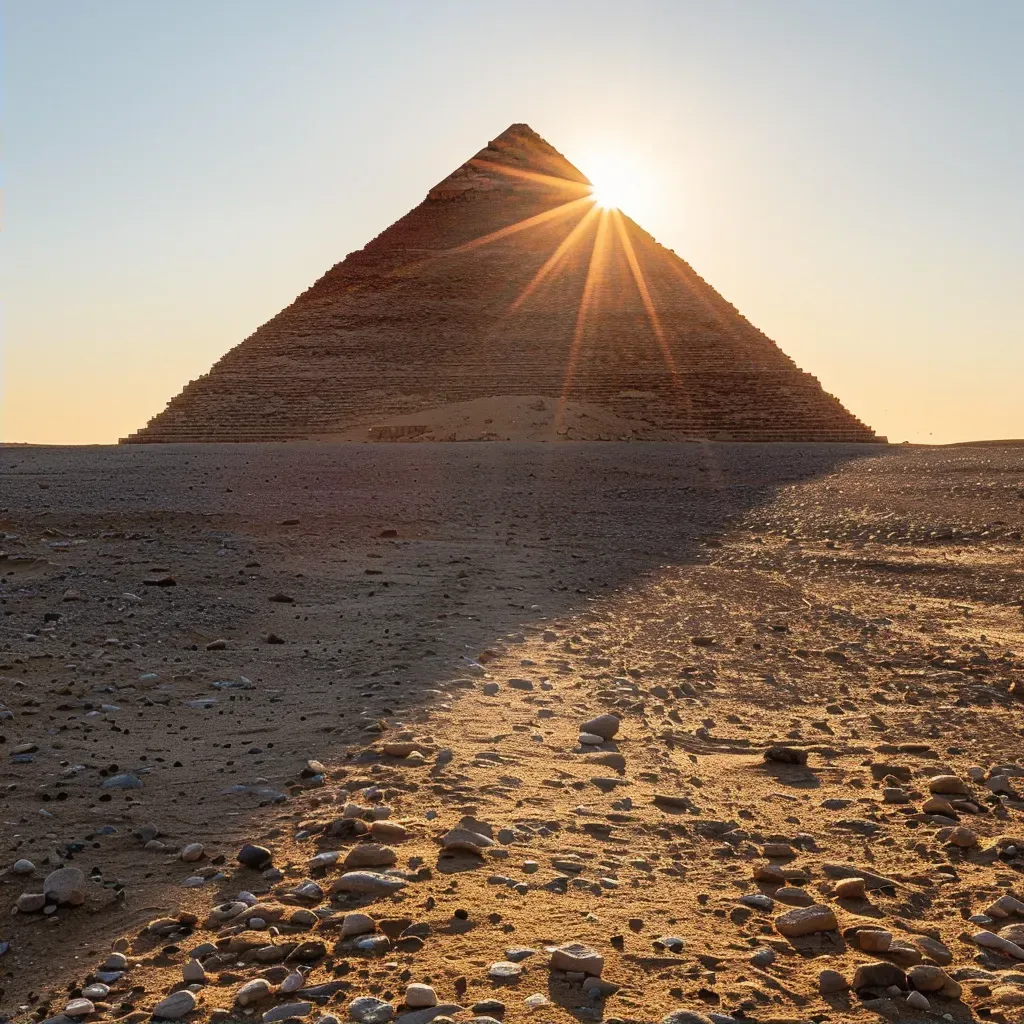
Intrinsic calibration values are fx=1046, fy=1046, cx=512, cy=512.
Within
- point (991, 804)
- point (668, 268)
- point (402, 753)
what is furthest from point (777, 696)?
point (668, 268)

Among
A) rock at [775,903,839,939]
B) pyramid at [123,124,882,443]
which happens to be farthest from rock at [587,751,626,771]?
pyramid at [123,124,882,443]

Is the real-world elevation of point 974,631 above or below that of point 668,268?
below

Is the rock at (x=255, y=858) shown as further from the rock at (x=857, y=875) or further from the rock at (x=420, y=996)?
the rock at (x=857, y=875)

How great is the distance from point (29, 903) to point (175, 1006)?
1.71 feet

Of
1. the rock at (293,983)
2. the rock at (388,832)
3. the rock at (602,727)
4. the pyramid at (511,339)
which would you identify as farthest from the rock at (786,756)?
the pyramid at (511,339)

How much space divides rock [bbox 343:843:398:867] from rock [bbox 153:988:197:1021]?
520 millimetres

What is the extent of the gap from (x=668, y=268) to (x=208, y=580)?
37.9 metres

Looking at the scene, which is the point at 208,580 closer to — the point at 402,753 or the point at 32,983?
Answer: the point at 402,753

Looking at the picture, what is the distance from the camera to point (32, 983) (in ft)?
6.07

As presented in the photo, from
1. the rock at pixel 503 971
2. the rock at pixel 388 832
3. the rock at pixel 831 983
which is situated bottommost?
the rock at pixel 831 983

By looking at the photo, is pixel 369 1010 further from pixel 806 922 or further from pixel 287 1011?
pixel 806 922

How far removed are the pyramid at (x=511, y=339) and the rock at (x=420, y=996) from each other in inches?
849

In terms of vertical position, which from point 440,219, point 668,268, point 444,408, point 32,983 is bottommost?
point 32,983

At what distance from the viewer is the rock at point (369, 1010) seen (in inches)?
67.7
